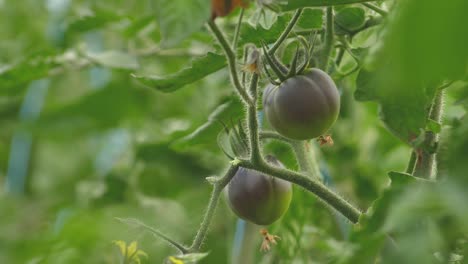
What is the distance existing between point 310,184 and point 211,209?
0.11 meters

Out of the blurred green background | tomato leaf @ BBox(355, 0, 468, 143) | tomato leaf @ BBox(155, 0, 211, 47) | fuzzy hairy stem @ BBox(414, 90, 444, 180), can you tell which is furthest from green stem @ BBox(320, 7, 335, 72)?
tomato leaf @ BBox(355, 0, 468, 143)

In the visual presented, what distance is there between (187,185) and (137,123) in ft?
1.02

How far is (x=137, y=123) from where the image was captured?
243 centimetres

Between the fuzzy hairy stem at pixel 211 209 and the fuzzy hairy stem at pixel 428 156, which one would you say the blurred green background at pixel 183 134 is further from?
the fuzzy hairy stem at pixel 211 209

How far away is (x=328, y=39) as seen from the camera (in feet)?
3.12

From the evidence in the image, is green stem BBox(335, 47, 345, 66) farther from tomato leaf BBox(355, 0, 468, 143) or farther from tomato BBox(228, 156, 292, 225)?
tomato leaf BBox(355, 0, 468, 143)

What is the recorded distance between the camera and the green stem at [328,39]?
914mm

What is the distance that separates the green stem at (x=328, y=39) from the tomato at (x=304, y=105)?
0.10 metres

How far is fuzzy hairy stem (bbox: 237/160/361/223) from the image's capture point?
0.83 m

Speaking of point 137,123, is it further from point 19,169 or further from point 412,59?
point 412,59

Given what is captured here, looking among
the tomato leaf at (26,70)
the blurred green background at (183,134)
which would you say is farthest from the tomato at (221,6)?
the tomato leaf at (26,70)

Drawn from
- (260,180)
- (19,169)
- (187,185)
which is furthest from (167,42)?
(19,169)

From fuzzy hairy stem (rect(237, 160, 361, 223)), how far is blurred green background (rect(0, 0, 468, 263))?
0.25ft

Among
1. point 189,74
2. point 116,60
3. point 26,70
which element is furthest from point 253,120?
point 116,60
